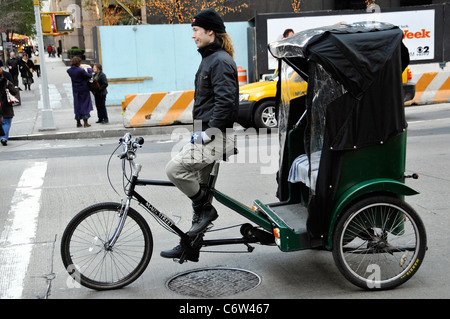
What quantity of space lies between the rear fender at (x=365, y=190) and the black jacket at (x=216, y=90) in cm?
107

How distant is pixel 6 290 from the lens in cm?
461

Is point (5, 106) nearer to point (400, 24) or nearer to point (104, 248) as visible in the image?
point (104, 248)

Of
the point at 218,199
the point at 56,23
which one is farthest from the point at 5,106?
the point at 218,199

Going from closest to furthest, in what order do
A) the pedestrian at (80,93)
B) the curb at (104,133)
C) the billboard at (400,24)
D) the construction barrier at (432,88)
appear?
1. the curb at (104,133)
2. the pedestrian at (80,93)
3. the construction barrier at (432,88)
4. the billboard at (400,24)

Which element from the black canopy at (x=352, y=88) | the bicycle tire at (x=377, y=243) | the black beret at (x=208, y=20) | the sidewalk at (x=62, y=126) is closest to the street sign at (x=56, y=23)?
the sidewalk at (x=62, y=126)

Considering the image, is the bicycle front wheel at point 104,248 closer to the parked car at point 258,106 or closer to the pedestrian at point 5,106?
the parked car at point 258,106

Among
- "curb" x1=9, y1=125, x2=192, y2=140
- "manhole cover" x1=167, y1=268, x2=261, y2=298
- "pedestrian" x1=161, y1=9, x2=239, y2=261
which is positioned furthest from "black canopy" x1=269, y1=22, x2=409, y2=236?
"curb" x1=9, y1=125, x2=192, y2=140

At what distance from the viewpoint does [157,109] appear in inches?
600

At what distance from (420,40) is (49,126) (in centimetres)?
1236

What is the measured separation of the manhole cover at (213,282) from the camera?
4414mm

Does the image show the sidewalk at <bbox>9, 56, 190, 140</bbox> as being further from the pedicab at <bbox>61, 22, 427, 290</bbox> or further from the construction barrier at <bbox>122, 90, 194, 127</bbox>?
the pedicab at <bbox>61, 22, 427, 290</bbox>

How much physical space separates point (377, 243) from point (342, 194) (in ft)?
1.77
